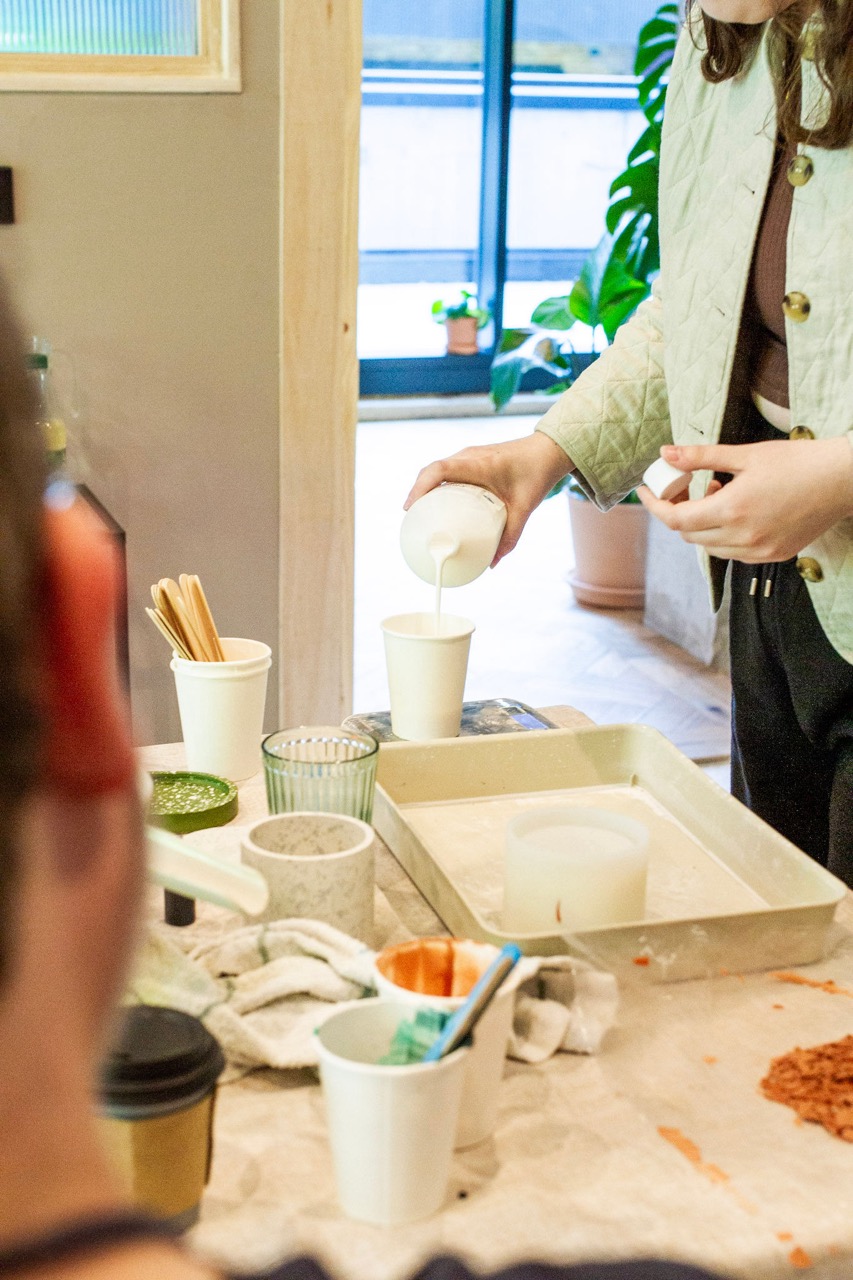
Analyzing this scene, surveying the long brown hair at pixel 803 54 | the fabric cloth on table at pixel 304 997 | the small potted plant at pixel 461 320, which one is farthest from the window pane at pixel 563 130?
the fabric cloth on table at pixel 304 997

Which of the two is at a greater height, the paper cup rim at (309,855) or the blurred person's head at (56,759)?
the blurred person's head at (56,759)

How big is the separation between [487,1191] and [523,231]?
284 inches

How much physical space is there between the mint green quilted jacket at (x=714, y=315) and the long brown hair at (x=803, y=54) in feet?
0.05

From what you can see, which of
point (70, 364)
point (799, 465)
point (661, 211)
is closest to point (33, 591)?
point (799, 465)

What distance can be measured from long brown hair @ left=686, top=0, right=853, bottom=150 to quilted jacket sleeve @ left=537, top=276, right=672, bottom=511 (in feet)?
0.95

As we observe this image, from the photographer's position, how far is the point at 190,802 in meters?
1.26

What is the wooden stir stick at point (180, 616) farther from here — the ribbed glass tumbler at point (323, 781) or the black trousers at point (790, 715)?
the black trousers at point (790, 715)

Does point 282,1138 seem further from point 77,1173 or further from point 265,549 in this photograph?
point 265,549

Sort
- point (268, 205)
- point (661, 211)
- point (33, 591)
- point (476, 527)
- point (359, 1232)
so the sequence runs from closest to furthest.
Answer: point (33, 591), point (359, 1232), point (476, 527), point (661, 211), point (268, 205)

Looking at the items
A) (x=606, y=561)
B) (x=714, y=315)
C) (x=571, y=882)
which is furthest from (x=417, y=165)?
(x=571, y=882)

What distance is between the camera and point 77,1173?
333 mm

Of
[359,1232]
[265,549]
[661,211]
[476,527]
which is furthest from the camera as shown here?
[265,549]

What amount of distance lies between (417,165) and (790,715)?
6.35 meters

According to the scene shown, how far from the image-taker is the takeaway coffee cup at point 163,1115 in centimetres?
73
